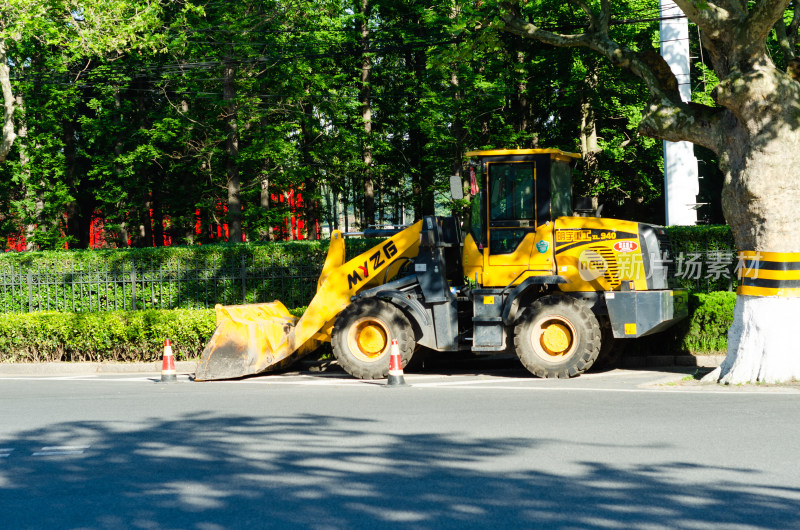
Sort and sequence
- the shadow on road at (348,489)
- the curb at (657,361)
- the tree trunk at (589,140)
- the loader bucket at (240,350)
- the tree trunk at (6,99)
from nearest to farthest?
the shadow on road at (348,489) < the loader bucket at (240,350) < the curb at (657,361) < the tree trunk at (6,99) < the tree trunk at (589,140)

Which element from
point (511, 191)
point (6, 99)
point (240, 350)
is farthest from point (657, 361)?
point (6, 99)

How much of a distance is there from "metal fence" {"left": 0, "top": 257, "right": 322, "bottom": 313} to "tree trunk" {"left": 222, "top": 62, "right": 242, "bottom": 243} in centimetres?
609

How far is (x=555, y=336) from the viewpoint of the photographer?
12.9 metres

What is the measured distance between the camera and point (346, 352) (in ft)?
44.6

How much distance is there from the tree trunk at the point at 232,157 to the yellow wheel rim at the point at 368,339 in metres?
13.4

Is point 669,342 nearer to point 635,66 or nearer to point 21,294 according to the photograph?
point 635,66

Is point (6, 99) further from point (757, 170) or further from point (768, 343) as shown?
point (768, 343)

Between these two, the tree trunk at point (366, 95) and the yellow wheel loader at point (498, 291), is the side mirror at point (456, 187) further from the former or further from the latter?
the tree trunk at point (366, 95)

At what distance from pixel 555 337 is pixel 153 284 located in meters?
10.9

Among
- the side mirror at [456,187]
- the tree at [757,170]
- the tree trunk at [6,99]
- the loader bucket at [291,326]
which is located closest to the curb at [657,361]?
the tree at [757,170]

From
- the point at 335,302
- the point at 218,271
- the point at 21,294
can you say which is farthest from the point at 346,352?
the point at 21,294

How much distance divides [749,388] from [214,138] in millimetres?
21959

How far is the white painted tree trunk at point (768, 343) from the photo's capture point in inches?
437

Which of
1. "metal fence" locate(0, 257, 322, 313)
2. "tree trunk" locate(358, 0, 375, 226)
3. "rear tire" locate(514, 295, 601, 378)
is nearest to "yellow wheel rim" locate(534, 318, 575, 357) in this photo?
"rear tire" locate(514, 295, 601, 378)
